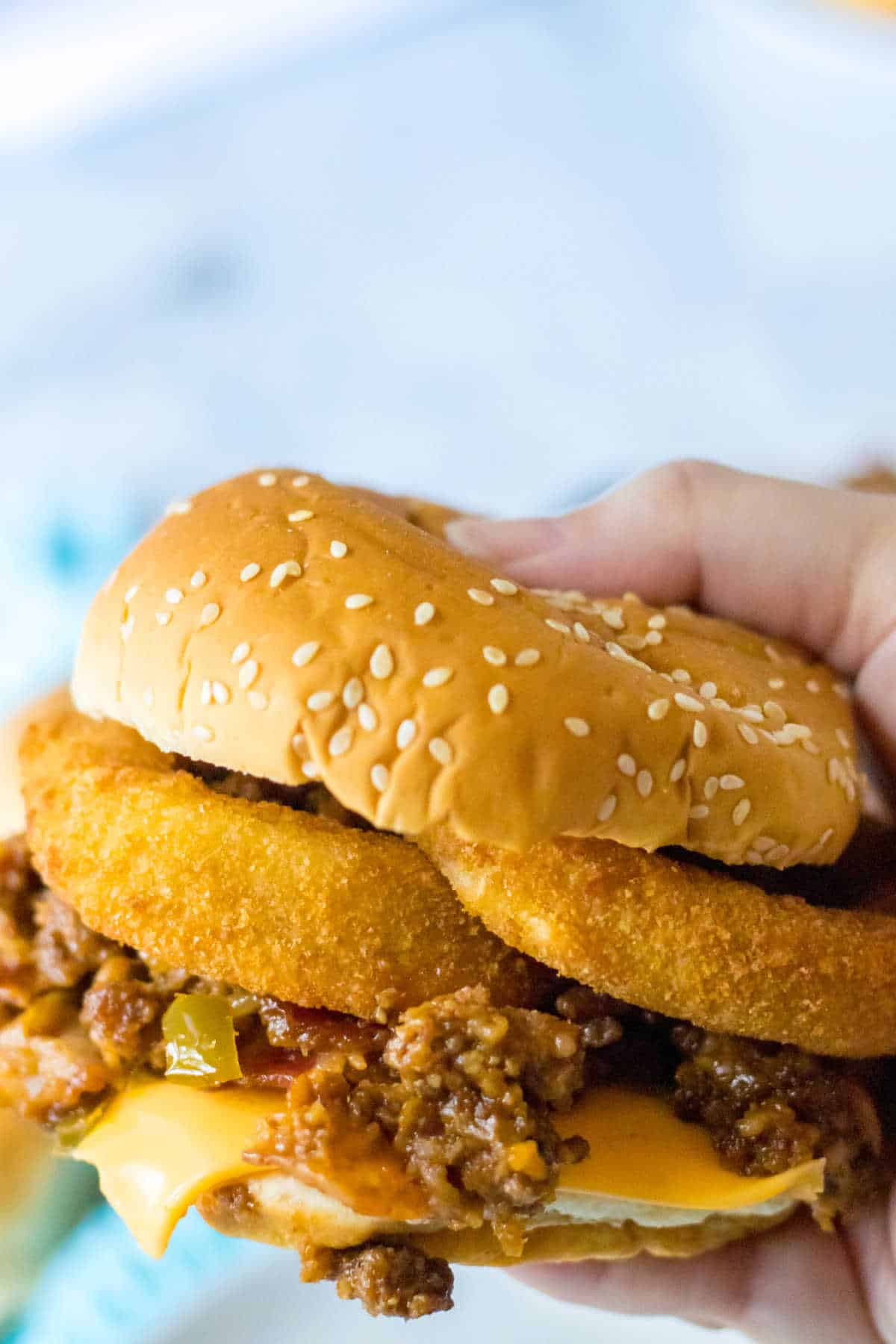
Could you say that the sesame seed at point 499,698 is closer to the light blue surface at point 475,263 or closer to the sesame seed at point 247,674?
the sesame seed at point 247,674

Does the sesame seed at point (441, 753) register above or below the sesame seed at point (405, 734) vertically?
below

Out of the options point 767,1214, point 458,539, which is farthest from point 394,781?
point 767,1214

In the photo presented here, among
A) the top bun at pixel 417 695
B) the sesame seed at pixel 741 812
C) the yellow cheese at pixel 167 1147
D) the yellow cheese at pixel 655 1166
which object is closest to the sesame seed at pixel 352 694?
the top bun at pixel 417 695

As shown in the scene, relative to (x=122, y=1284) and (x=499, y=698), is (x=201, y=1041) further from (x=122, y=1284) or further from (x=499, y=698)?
(x=122, y=1284)

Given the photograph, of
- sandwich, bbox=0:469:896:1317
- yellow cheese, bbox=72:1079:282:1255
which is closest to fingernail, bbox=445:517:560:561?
sandwich, bbox=0:469:896:1317

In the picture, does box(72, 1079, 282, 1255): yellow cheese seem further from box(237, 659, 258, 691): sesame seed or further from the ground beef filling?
box(237, 659, 258, 691): sesame seed

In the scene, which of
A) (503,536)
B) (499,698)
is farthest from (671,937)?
(503,536)

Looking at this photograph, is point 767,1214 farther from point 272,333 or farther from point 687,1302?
point 272,333
